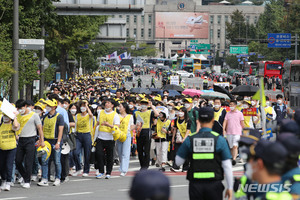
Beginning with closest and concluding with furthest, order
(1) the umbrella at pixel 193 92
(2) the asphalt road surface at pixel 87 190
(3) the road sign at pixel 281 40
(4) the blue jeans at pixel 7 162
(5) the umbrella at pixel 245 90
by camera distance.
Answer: (2) the asphalt road surface at pixel 87 190, (4) the blue jeans at pixel 7 162, (5) the umbrella at pixel 245 90, (1) the umbrella at pixel 193 92, (3) the road sign at pixel 281 40

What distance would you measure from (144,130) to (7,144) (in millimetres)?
4124

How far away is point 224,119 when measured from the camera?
17234mm

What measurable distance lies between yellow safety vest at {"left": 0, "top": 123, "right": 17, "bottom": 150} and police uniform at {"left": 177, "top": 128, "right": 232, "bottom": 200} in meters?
5.76

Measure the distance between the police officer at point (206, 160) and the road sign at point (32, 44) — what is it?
37.6 ft

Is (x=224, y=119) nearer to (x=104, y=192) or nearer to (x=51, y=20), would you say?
(x=104, y=192)

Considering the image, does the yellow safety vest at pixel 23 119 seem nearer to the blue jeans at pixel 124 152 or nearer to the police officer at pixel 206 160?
the blue jeans at pixel 124 152

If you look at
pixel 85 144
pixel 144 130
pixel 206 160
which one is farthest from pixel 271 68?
pixel 206 160

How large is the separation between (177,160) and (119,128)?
24.4 ft

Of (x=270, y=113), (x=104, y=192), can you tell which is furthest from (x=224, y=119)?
(x=104, y=192)

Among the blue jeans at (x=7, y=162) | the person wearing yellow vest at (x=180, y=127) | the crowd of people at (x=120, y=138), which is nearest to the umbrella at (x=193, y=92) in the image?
the crowd of people at (x=120, y=138)

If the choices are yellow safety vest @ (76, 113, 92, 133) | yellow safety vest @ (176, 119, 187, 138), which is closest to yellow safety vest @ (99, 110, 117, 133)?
yellow safety vest @ (76, 113, 92, 133)

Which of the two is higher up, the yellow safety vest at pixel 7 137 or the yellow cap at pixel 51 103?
the yellow cap at pixel 51 103

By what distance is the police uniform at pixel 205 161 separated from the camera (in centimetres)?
786

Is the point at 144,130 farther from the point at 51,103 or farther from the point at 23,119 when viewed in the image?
the point at 23,119
